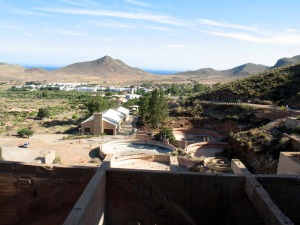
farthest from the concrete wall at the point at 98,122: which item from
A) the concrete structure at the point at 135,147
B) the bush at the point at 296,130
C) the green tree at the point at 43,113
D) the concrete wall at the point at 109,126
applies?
the bush at the point at 296,130

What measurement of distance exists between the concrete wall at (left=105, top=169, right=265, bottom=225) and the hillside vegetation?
34470 mm

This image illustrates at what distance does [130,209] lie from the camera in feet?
24.2

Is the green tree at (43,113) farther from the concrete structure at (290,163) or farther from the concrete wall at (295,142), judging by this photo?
the concrete structure at (290,163)

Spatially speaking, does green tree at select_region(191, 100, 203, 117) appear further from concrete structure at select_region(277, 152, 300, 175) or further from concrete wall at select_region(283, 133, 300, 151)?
concrete structure at select_region(277, 152, 300, 175)

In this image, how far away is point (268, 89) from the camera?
45.1 m

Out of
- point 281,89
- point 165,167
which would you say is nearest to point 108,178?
point 165,167

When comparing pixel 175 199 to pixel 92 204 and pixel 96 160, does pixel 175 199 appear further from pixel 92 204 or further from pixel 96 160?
pixel 96 160

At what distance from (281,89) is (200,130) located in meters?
16.1

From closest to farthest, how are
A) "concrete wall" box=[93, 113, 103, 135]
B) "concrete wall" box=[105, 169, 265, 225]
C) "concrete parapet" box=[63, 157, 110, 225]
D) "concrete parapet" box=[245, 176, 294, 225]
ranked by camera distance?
"concrete parapet" box=[63, 157, 110, 225], "concrete parapet" box=[245, 176, 294, 225], "concrete wall" box=[105, 169, 265, 225], "concrete wall" box=[93, 113, 103, 135]

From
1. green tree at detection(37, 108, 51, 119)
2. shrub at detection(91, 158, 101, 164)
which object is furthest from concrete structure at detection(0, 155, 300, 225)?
green tree at detection(37, 108, 51, 119)

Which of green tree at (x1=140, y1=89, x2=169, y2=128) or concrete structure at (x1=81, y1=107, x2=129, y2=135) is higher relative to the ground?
green tree at (x1=140, y1=89, x2=169, y2=128)

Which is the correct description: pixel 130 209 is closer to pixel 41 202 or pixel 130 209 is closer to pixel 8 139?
pixel 41 202

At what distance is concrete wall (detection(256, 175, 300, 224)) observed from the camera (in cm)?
721

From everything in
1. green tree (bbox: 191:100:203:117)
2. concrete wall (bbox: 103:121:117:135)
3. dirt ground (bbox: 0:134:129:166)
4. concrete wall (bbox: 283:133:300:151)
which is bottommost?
dirt ground (bbox: 0:134:129:166)
